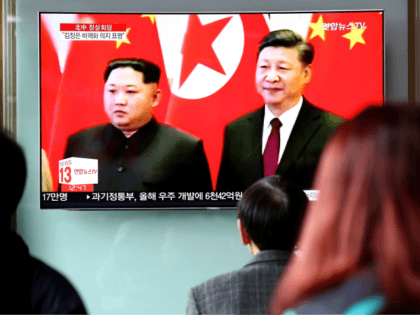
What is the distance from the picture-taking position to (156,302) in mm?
2605

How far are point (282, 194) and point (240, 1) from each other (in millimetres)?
1562

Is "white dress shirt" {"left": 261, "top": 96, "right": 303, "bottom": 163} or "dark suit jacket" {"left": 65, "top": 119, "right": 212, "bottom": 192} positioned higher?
"white dress shirt" {"left": 261, "top": 96, "right": 303, "bottom": 163}

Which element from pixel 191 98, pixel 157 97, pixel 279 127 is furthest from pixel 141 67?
pixel 279 127

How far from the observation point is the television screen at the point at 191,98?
246 centimetres

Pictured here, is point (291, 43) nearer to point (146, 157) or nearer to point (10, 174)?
point (146, 157)

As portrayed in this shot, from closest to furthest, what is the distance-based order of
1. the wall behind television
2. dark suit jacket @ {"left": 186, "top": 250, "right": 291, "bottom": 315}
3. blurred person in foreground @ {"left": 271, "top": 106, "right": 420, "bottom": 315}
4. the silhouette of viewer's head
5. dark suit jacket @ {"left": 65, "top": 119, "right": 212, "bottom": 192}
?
blurred person in foreground @ {"left": 271, "top": 106, "right": 420, "bottom": 315} < the silhouette of viewer's head < dark suit jacket @ {"left": 186, "top": 250, "right": 291, "bottom": 315} < dark suit jacket @ {"left": 65, "top": 119, "right": 212, "bottom": 192} < the wall behind television

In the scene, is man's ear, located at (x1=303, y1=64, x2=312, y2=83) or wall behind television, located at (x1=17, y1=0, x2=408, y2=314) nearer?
man's ear, located at (x1=303, y1=64, x2=312, y2=83)

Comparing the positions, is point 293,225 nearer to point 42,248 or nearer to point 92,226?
point 92,226

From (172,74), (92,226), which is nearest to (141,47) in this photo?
(172,74)

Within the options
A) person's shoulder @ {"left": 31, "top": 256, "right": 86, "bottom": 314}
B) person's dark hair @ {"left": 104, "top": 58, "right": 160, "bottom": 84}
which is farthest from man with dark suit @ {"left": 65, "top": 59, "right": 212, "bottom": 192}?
person's shoulder @ {"left": 31, "top": 256, "right": 86, "bottom": 314}

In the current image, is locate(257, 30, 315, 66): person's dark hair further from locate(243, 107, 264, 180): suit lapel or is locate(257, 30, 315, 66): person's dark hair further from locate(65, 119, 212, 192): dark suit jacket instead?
locate(65, 119, 212, 192): dark suit jacket

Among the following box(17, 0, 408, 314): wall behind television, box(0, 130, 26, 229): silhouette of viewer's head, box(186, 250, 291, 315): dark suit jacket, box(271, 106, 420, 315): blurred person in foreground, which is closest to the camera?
box(271, 106, 420, 315): blurred person in foreground

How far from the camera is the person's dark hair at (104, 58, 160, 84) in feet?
8.16

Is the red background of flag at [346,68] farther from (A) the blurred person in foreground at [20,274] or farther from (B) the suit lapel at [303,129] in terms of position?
(A) the blurred person in foreground at [20,274]
